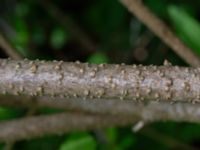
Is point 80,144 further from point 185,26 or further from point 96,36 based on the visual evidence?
point 96,36

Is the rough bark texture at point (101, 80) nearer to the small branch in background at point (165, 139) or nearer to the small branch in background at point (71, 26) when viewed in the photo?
the small branch in background at point (165, 139)

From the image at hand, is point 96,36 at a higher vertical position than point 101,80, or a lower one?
higher

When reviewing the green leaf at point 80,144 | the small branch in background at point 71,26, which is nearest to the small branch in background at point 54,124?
the green leaf at point 80,144

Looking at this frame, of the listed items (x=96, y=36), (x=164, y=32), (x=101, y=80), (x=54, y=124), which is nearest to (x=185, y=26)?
(x=164, y=32)

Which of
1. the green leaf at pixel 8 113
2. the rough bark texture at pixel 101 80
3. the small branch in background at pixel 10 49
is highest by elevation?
the small branch in background at pixel 10 49

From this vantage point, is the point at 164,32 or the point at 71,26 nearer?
the point at 164,32

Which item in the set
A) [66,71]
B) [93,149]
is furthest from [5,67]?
[93,149]
